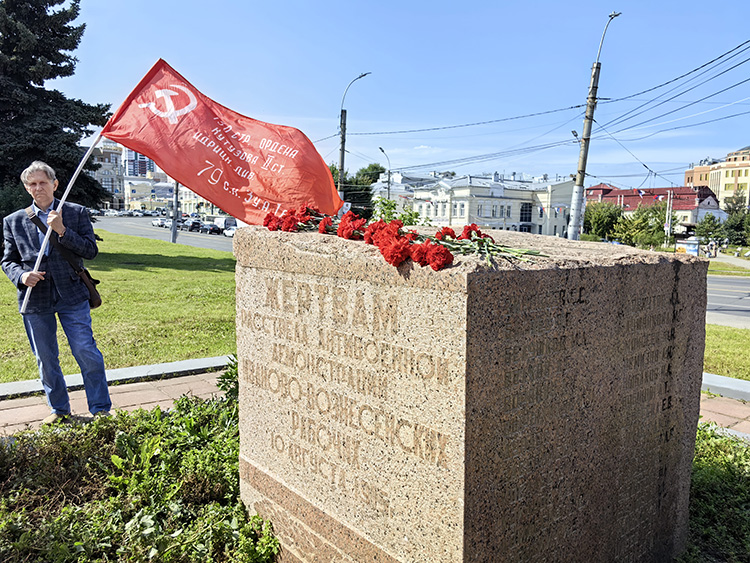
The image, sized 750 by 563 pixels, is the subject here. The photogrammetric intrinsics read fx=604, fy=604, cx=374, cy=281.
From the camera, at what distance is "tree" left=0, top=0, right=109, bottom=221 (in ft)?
57.9

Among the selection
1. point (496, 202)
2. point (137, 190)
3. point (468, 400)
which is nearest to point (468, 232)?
point (468, 400)

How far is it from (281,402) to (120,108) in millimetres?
2680

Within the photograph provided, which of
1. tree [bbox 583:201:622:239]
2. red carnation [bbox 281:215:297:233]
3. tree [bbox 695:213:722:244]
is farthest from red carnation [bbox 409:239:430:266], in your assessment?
tree [bbox 695:213:722:244]

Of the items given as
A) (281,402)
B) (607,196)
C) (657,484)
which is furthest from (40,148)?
(607,196)

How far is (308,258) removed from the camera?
2697mm

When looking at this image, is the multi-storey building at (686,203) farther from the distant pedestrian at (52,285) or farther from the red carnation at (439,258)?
the red carnation at (439,258)

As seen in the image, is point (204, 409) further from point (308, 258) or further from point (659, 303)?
point (659, 303)

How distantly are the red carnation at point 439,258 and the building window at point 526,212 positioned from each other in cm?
7198

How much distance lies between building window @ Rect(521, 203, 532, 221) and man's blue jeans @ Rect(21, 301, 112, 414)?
70.6m

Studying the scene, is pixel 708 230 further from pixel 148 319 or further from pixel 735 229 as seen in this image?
pixel 148 319

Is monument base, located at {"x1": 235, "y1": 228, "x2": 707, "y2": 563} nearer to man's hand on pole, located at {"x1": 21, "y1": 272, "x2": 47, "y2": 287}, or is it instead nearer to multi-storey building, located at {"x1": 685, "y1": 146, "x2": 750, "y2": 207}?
man's hand on pole, located at {"x1": 21, "y1": 272, "x2": 47, "y2": 287}

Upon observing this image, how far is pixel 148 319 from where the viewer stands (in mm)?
8422

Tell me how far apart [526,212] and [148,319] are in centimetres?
6785

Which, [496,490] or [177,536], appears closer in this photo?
[496,490]
